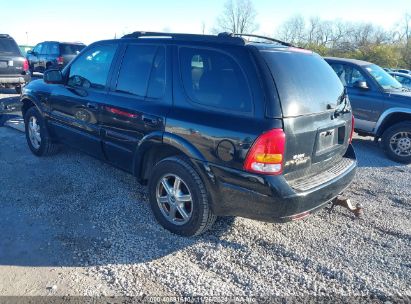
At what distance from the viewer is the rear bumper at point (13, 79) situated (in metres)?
11.0

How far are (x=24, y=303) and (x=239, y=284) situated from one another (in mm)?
1599

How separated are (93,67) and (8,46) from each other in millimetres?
8917

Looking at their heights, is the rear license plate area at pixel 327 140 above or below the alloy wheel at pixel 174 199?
above

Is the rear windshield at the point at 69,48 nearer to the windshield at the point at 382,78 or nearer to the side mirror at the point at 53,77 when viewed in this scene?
the side mirror at the point at 53,77

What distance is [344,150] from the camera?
3.74m

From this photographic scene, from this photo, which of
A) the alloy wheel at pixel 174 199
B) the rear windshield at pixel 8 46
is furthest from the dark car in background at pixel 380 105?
the rear windshield at pixel 8 46

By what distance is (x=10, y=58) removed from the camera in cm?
1113

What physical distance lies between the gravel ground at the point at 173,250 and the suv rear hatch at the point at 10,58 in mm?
7989

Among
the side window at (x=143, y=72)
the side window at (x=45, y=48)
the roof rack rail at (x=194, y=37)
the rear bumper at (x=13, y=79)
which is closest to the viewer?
the roof rack rail at (x=194, y=37)

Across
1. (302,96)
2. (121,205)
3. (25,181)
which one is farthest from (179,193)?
(25,181)

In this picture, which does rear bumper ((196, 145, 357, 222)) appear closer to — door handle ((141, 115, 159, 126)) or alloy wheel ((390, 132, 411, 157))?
door handle ((141, 115, 159, 126))

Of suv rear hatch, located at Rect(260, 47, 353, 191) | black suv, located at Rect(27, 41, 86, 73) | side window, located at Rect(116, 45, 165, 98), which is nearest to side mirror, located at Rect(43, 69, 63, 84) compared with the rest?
side window, located at Rect(116, 45, 165, 98)

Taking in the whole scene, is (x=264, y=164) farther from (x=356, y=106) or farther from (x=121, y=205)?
(x=356, y=106)

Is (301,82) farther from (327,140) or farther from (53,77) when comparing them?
(53,77)
